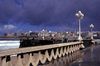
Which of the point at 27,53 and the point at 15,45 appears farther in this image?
the point at 15,45

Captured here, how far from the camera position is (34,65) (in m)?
14.3

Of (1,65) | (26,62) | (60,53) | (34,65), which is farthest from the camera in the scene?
(60,53)

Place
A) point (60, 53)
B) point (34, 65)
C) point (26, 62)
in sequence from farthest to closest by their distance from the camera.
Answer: point (60, 53)
point (34, 65)
point (26, 62)

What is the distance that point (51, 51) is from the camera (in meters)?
19.5

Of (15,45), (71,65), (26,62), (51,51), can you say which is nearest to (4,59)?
(26,62)

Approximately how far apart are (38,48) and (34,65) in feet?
4.74

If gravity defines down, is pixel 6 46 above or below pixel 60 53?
above

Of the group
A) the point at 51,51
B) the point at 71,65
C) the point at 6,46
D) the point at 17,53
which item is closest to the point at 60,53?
the point at 51,51

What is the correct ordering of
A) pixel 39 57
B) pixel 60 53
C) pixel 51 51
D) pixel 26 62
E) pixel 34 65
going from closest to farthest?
1. pixel 26 62
2. pixel 34 65
3. pixel 39 57
4. pixel 51 51
5. pixel 60 53

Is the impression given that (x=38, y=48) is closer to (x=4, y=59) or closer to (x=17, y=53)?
(x=17, y=53)

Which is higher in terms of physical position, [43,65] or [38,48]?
[38,48]

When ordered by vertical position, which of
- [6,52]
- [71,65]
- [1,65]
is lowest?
[71,65]

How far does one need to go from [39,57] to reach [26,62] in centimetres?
249

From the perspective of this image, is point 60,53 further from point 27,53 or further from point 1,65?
point 1,65
